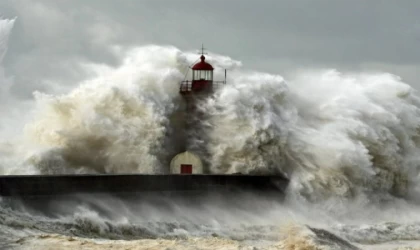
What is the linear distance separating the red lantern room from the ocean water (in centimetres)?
30

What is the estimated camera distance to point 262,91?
21266mm

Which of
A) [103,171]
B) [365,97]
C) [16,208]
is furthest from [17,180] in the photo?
[365,97]

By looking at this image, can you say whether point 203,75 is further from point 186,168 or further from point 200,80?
point 186,168

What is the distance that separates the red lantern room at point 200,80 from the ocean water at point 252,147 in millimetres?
295

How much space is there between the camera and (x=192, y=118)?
2062 centimetres

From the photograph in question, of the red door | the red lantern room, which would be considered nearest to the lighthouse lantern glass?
the red lantern room

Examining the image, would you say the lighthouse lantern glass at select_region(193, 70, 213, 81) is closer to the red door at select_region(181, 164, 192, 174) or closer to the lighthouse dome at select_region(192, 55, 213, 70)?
the lighthouse dome at select_region(192, 55, 213, 70)

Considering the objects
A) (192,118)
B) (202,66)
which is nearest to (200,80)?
(202,66)

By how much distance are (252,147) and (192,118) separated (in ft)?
5.60

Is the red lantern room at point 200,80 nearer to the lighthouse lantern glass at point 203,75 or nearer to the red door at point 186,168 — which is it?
the lighthouse lantern glass at point 203,75

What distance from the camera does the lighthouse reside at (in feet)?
66.1

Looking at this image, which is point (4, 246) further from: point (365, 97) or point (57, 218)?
point (365, 97)

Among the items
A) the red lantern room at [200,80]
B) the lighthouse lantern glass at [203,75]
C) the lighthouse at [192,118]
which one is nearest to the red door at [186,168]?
the lighthouse at [192,118]

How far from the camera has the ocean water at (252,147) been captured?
17484mm
